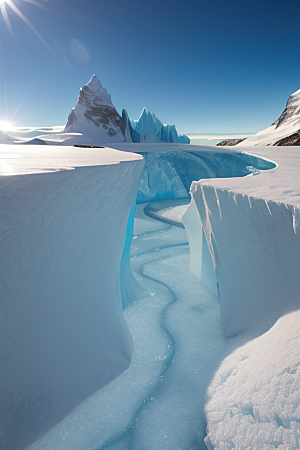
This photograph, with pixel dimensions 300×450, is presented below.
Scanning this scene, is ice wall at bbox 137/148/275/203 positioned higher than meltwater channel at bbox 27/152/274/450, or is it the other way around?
ice wall at bbox 137/148/275/203

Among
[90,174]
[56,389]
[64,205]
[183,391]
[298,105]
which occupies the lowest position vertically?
[183,391]

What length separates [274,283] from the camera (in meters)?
2.19

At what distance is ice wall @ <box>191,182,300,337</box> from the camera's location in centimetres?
199

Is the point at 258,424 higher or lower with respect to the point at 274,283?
lower

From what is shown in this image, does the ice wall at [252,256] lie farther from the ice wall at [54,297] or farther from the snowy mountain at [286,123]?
the snowy mountain at [286,123]

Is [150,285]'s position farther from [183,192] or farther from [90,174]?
[183,192]

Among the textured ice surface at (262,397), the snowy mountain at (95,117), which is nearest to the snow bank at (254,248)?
the textured ice surface at (262,397)

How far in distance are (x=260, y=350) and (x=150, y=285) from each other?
2424 mm

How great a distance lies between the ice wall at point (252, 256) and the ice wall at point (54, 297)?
116cm

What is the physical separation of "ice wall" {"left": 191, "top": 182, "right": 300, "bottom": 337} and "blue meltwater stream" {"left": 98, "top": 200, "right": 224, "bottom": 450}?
0.41 metres

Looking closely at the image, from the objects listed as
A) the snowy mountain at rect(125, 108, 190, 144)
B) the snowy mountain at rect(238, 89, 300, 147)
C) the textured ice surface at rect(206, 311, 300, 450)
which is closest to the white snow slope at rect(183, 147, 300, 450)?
the textured ice surface at rect(206, 311, 300, 450)

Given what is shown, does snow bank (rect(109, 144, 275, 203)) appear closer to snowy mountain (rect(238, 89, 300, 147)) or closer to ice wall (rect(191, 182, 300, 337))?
ice wall (rect(191, 182, 300, 337))

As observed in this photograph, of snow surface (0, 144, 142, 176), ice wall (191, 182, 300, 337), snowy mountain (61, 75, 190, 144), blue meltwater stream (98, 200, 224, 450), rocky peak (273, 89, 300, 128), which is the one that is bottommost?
blue meltwater stream (98, 200, 224, 450)

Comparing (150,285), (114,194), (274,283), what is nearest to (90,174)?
(114,194)
